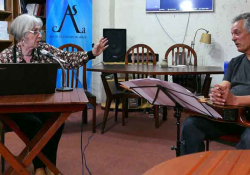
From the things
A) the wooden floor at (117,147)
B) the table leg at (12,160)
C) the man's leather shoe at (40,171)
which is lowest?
the wooden floor at (117,147)

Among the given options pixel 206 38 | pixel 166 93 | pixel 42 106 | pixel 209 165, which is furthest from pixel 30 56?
pixel 206 38

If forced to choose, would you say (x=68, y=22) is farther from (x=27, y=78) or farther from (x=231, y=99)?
(x=231, y=99)

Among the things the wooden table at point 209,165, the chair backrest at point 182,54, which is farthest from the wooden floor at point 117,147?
the wooden table at point 209,165

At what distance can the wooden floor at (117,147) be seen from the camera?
233 cm

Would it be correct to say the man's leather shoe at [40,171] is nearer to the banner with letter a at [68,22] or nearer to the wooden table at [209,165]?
the wooden table at [209,165]

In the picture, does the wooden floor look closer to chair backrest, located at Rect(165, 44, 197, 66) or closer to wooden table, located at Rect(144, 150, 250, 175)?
chair backrest, located at Rect(165, 44, 197, 66)

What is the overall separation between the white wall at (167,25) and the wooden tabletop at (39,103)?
3205mm

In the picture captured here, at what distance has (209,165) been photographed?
0.93m

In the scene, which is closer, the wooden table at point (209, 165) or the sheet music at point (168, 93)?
the wooden table at point (209, 165)

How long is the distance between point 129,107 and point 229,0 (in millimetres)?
2164

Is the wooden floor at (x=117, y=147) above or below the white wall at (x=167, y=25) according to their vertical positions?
below

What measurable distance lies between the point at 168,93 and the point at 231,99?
1.24ft

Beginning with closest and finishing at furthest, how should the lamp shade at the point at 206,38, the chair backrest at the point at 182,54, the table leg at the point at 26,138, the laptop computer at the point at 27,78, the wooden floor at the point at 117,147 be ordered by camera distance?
1. the laptop computer at the point at 27,78
2. the table leg at the point at 26,138
3. the wooden floor at the point at 117,147
4. the chair backrest at the point at 182,54
5. the lamp shade at the point at 206,38

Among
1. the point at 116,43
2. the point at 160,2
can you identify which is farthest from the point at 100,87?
the point at 160,2
